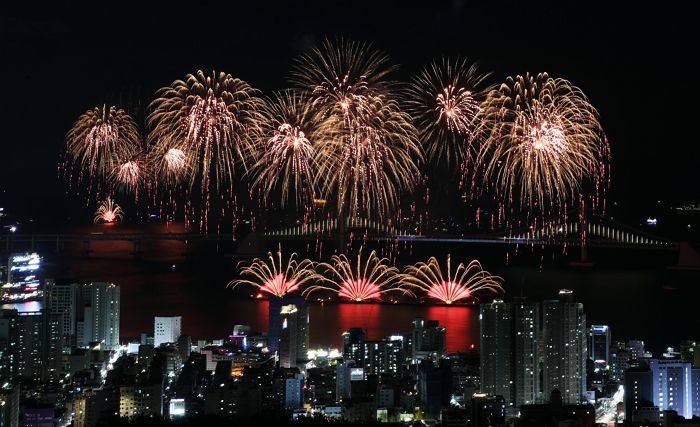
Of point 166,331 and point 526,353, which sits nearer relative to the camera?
point 526,353

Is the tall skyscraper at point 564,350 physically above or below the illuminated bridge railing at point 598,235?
below

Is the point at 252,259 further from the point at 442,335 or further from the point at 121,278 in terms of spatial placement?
the point at 442,335

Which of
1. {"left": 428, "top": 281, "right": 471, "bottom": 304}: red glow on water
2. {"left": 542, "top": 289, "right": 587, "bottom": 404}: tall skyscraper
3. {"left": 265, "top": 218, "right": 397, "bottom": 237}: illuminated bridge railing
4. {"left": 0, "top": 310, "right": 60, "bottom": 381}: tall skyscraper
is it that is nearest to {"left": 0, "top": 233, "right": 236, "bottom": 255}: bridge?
{"left": 265, "top": 218, "right": 397, "bottom": 237}: illuminated bridge railing

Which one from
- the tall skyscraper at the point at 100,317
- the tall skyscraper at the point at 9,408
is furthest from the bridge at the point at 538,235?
the tall skyscraper at the point at 9,408

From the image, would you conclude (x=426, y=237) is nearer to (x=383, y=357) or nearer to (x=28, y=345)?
(x=383, y=357)

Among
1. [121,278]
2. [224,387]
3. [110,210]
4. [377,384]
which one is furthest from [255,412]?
[110,210]

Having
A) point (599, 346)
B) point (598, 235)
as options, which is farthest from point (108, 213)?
point (599, 346)

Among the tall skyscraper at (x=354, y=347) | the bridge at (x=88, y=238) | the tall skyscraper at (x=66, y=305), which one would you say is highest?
the bridge at (x=88, y=238)

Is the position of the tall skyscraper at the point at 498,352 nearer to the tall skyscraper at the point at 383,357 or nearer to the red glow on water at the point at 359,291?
the tall skyscraper at the point at 383,357
